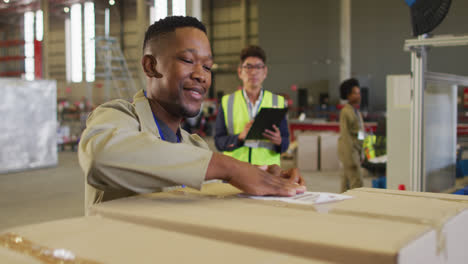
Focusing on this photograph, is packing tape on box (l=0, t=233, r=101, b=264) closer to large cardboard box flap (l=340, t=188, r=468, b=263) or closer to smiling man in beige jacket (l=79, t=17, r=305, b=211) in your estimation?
smiling man in beige jacket (l=79, t=17, r=305, b=211)

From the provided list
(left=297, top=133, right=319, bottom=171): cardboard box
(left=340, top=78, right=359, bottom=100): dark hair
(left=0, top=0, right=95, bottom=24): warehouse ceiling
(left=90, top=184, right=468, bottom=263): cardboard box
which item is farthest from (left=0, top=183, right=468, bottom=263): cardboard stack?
(left=0, top=0, right=95, bottom=24): warehouse ceiling

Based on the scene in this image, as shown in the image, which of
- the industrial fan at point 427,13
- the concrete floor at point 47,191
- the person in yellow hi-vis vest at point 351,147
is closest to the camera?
the industrial fan at point 427,13

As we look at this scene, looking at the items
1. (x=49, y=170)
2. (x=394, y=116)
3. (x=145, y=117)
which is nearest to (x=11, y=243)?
(x=145, y=117)

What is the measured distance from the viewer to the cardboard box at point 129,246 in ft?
1.62

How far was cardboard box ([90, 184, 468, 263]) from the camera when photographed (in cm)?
48

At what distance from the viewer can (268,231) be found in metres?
0.56

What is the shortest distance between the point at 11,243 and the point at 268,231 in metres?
0.34

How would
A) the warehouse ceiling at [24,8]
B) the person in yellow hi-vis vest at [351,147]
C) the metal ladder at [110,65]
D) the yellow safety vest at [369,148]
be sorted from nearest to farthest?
the person in yellow hi-vis vest at [351,147] < the yellow safety vest at [369,148] < the metal ladder at [110,65] < the warehouse ceiling at [24,8]

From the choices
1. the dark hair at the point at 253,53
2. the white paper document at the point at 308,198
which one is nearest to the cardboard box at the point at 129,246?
the white paper document at the point at 308,198

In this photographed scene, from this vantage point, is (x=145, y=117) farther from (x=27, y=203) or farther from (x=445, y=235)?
(x=27, y=203)

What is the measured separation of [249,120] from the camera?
2.81m

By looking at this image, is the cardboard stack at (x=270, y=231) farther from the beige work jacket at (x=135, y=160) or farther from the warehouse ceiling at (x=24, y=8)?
the warehouse ceiling at (x=24, y=8)

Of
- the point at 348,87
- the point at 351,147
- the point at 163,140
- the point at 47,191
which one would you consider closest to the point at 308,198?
the point at 163,140

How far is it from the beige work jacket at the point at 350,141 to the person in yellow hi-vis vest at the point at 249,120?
55.3 inches
